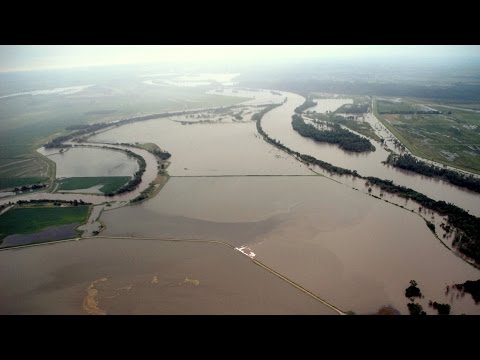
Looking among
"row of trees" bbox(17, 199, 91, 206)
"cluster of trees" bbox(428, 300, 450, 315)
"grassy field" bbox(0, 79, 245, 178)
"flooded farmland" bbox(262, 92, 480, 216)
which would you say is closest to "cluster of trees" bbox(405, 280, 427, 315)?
"cluster of trees" bbox(428, 300, 450, 315)

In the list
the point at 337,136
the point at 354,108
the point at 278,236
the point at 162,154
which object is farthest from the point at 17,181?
the point at 354,108

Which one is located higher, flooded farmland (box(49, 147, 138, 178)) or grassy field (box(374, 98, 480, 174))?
grassy field (box(374, 98, 480, 174))

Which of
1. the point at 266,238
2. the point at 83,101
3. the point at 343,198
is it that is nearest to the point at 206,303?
the point at 266,238

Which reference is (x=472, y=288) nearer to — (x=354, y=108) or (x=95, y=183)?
(x=95, y=183)

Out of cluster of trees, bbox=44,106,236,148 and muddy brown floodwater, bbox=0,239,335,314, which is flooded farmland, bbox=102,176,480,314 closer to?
muddy brown floodwater, bbox=0,239,335,314

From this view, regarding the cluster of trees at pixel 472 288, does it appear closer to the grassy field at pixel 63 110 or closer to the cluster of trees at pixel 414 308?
the cluster of trees at pixel 414 308

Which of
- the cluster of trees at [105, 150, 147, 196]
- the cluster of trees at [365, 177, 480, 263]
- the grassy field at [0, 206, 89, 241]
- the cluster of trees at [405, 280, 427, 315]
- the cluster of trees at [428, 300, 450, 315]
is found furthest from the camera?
the cluster of trees at [105, 150, 147, 196]

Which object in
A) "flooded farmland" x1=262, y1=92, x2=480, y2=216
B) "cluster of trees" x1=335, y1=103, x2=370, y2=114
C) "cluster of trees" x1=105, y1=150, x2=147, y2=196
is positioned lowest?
"cluster of trees" x1=105, y1=150, x2=147, y2=196

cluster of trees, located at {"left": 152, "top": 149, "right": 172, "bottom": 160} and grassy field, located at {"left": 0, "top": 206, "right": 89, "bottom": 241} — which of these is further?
cluster of trees, located at {"left": 152, "top": 149, "right": 172, "bottom": 160}
